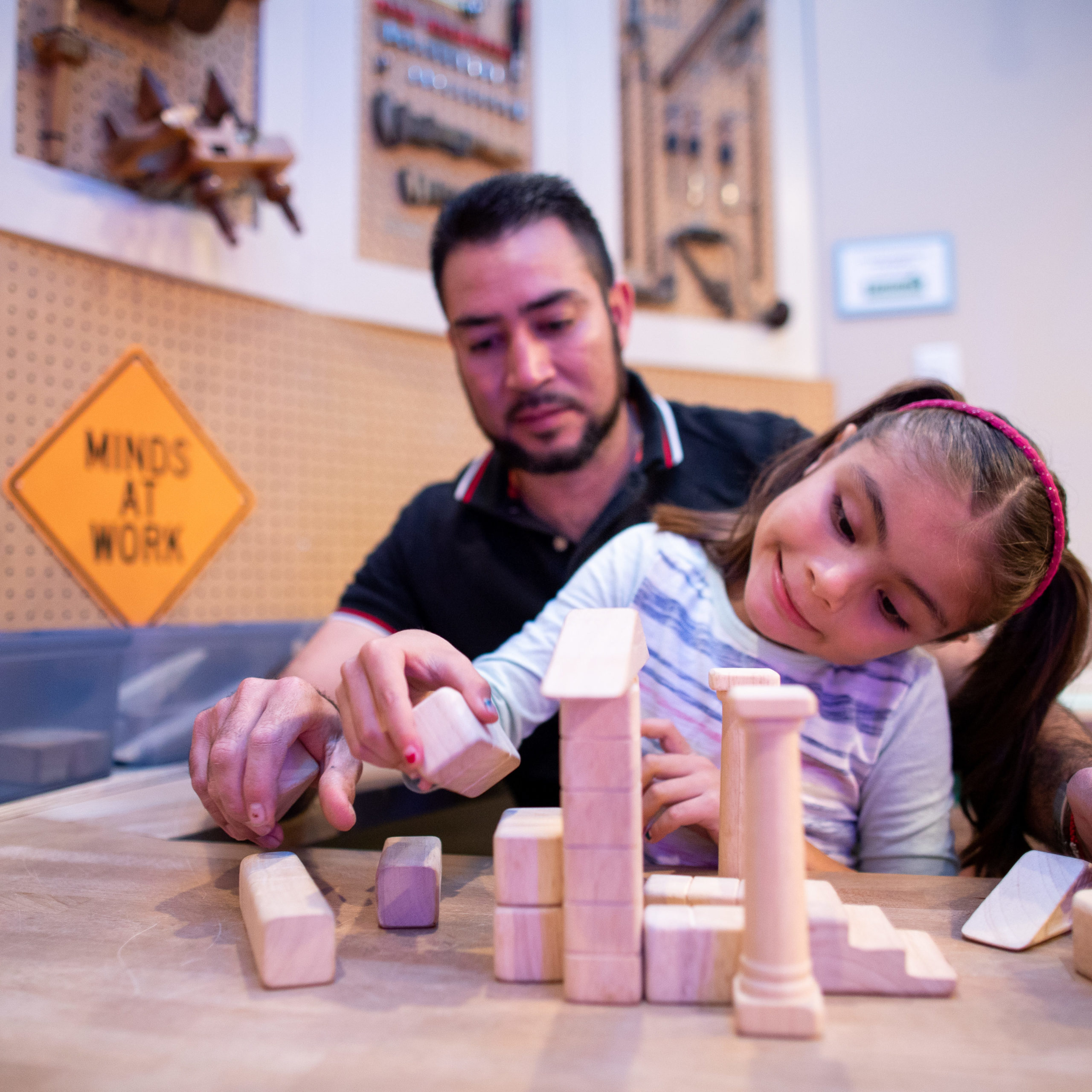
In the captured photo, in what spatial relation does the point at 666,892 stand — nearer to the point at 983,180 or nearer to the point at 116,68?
the point at 116,68

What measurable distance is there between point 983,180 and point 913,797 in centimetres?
149

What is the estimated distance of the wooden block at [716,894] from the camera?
1.53ft

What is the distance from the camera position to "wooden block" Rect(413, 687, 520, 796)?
47cm

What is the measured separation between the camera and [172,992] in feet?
1.45

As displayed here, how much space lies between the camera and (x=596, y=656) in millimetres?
442

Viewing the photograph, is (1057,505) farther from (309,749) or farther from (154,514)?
(154,514)

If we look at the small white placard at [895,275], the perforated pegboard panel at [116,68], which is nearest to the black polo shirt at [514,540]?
the perforated pegboard panel at [116,68]

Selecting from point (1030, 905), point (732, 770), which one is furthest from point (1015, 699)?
point (732, 770)

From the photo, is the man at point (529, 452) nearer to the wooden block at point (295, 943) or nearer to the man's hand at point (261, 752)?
the man's hand at point (261, 752)

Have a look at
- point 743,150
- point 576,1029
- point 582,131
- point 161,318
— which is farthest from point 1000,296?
point 576,1029

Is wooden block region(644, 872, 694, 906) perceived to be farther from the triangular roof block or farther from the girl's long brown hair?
the girl's long brown hair

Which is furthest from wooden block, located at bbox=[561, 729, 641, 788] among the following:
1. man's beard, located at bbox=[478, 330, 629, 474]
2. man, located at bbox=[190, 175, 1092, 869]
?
man's beard, located at bbox=[478, 330, 629, 474]

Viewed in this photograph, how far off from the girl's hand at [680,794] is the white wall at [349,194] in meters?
1.06

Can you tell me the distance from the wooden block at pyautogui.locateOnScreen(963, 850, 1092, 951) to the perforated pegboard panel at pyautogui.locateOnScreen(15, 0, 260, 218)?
133 centimetres
